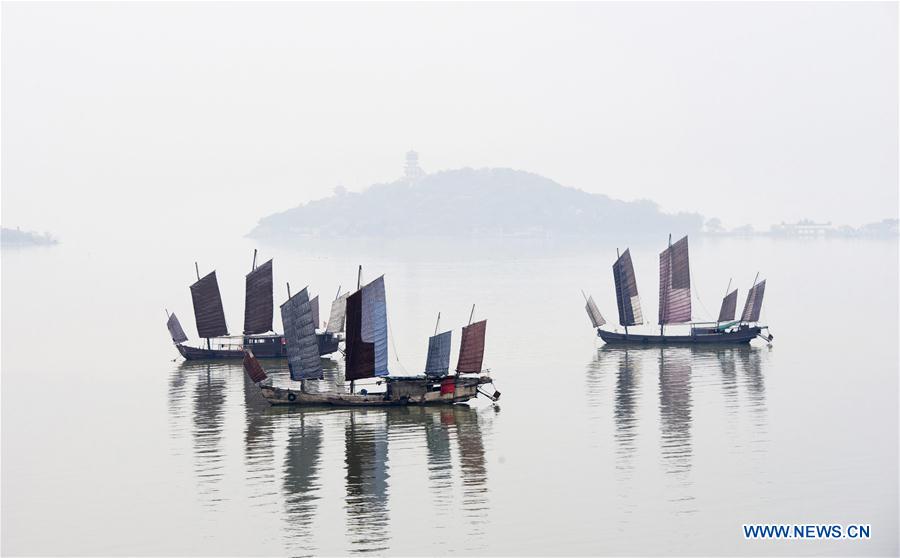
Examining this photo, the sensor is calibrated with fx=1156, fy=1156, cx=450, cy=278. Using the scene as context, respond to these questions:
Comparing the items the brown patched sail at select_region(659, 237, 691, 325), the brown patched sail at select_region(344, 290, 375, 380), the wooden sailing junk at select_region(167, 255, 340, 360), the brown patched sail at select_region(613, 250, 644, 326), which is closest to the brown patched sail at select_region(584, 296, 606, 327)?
the brown patched sail at select_region(613, 250, 644, 326)

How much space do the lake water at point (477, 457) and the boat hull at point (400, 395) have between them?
2.05 feet

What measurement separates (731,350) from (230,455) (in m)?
44.6

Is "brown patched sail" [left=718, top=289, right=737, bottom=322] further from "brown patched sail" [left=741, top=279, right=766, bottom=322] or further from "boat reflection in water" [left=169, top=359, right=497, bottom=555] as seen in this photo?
"boat reflection in water" [left=169, top=359, right=497, bottom=555]

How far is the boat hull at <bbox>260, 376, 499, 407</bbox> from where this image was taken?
2323 inches

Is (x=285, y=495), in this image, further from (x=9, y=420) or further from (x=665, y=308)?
(x=665, y=308)

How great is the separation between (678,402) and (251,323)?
3042 cm

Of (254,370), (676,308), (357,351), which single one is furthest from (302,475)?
(676,308)

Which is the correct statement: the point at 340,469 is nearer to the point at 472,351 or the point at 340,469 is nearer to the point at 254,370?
the point at 472,351

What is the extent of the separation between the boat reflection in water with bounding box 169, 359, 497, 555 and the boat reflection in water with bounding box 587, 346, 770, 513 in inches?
275

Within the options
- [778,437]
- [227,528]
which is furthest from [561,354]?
[227,528]

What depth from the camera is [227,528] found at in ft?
136

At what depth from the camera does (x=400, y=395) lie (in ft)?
193

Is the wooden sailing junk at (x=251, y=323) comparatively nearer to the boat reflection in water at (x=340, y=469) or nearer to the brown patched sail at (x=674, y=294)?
the boat reflection in water at (x=340, y=469)

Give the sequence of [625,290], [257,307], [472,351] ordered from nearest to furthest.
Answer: [472,351], [257,307], [625,290]
